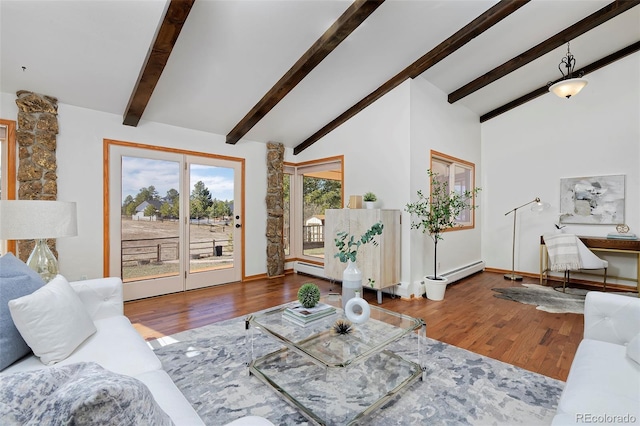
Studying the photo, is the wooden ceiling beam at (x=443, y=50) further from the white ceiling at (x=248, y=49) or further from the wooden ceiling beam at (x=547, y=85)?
the wooden ceiling beam at (x=547, y=85)

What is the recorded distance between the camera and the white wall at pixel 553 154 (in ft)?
14.0

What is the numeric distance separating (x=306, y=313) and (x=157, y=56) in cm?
261

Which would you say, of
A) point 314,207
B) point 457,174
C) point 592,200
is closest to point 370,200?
point 314,207

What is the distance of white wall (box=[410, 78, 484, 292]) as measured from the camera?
398 cm

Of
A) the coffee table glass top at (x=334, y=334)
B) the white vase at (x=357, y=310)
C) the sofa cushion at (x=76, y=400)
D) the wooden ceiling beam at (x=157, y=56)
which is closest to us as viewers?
the sofa cushion at (x=76, y=400)

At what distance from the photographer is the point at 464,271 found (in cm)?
492

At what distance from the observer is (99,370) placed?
68 cm

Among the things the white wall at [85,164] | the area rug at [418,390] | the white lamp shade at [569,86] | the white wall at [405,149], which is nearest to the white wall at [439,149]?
the white wall at [405,149]

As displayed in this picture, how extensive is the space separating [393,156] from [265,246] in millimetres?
2618

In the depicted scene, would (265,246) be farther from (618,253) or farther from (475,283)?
(618,253)

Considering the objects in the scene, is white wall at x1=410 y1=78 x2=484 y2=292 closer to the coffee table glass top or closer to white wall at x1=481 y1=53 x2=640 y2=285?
white wall at x1=481 y1=53 x2=640 y2=285

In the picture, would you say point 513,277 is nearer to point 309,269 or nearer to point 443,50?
point 309,269

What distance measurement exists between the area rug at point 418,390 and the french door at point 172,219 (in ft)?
5.71

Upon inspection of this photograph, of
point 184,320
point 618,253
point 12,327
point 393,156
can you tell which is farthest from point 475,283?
point 12,327
